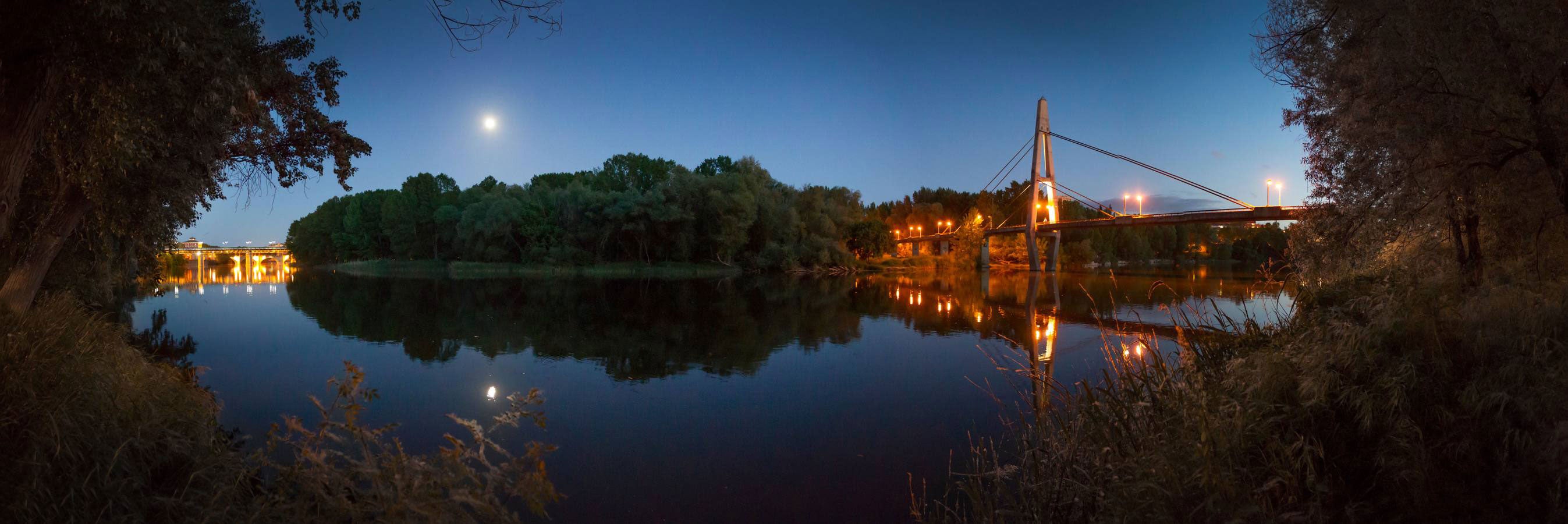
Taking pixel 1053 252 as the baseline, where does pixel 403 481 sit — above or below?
below

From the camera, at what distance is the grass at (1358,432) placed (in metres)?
2.96

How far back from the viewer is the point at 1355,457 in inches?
135

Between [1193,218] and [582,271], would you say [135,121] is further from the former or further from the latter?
[582,271]

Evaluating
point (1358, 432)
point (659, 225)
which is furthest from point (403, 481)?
point (659, 225)

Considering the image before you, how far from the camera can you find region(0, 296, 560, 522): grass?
9.93 ft

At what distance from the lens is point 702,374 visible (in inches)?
424

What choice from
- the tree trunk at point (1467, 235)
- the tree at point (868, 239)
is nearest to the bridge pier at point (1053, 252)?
the tree at point (868, 239)

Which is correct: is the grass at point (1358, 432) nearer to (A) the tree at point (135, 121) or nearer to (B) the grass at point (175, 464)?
(B) the grass at point (175, 464)

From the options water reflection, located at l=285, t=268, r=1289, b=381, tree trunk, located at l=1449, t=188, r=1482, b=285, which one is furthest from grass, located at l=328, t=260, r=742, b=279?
tree trunk, located at l=1449, t=188, r=1482, b=285

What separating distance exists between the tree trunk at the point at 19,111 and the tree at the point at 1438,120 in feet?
34.4

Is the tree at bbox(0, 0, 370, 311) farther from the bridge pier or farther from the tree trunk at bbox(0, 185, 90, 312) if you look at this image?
the bridge pier

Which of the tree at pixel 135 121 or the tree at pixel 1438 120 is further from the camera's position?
the tree at pixel 1438 120

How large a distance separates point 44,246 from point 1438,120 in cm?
1291

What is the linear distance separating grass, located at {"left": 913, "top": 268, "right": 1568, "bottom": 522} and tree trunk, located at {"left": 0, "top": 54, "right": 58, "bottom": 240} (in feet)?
21.4
